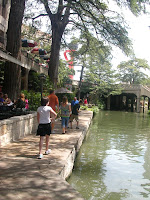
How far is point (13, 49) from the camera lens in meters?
9.44

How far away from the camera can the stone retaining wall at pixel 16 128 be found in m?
6.06

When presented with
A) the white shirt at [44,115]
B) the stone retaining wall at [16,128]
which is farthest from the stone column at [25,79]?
the white shirt at [44,115]

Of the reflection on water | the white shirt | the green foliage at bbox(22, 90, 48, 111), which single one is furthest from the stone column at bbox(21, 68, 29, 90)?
the white shirt

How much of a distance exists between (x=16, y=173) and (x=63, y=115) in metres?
4.78

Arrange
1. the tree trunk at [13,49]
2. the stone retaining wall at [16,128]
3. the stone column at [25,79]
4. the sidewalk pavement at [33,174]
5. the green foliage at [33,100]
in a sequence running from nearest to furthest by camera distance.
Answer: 1. the sidewalk pavement at [33,174]
2. the stone retaining wall at [16,128]
3. the tree trunk at [13,49]
4. the green foliage at [33,100]
5. the stone column at [25,79]

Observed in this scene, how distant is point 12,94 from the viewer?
941 centimetres

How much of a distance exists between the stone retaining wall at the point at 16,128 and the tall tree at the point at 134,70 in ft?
142

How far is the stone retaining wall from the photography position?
6063 mm

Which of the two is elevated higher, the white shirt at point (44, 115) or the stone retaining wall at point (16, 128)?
the white shirt at point (44, 115)

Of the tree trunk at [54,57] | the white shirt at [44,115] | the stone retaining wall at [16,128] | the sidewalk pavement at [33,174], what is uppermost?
the tree trunk at [54,57]

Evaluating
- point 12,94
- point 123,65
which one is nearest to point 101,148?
point 12,94

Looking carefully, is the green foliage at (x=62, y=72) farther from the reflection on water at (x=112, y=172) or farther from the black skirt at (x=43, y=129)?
the black skirt at (x=43, y=129)

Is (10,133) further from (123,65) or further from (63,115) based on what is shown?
(123,65)

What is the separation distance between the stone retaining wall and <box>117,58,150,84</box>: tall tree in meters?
43.3
